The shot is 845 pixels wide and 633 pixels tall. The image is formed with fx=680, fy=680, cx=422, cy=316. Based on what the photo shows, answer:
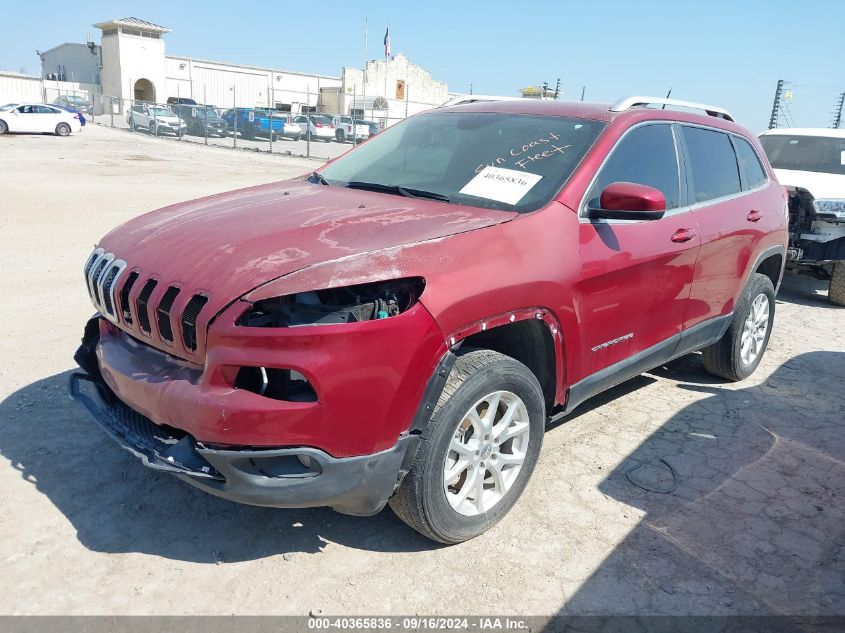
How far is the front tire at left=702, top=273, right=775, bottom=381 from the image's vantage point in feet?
15.9

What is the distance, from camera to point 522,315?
293 centimetres

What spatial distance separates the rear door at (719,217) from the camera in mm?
4168

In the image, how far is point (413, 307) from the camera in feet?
8.25

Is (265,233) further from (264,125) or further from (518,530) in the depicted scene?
(264,125)

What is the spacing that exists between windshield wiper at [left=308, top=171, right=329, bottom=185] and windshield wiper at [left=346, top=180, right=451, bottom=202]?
217 mm

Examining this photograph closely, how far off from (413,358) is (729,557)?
69.1 inches

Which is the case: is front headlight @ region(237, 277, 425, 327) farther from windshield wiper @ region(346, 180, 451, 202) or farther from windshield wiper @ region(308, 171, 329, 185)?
windshield wiper @ region(308, 171, 329, 185)

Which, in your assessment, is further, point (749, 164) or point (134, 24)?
point (134, 24)

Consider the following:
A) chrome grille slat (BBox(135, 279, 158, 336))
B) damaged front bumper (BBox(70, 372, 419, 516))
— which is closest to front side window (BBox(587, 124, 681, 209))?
damaged front bumper (BBox(70, 372, 419, 516))

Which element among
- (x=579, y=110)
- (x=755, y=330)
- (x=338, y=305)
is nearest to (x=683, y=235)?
(x=579, y=110)

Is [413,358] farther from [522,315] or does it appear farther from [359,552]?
[359,552]

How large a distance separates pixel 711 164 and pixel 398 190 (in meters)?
2.17

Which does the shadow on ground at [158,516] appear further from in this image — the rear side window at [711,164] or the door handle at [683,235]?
the rear side window at [711,164]

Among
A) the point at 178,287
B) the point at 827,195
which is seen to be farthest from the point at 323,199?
the point at 827,195
